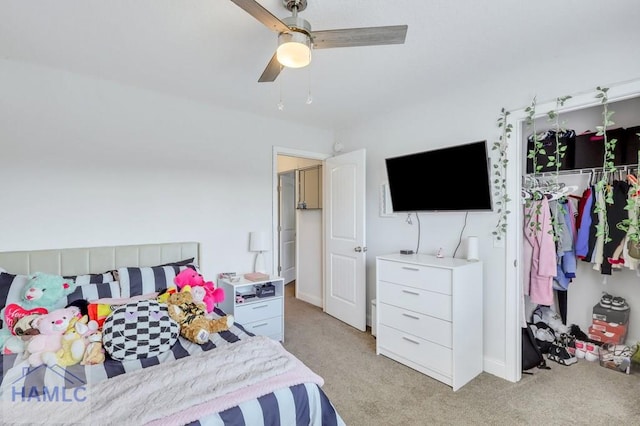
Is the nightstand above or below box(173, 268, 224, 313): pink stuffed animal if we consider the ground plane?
below

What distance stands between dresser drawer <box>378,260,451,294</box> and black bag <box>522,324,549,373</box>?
91cm

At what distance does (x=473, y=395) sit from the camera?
2.19 metres

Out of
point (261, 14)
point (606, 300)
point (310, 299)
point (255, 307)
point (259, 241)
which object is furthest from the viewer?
point (310, 299)

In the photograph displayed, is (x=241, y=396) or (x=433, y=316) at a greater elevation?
(x=241, y=396)

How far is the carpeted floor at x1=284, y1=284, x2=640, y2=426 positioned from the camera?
1.93m

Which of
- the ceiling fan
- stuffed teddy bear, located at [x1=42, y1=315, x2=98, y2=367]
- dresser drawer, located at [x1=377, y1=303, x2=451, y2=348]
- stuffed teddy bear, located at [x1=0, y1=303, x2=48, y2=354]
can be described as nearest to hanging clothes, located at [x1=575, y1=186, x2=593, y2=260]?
dresser drawer, located at [x1=377, y1=303, x2=451, y2=348]

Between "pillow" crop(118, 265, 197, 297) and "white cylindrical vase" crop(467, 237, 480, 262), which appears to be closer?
"pillow" crop(118, 265, 197, 297)

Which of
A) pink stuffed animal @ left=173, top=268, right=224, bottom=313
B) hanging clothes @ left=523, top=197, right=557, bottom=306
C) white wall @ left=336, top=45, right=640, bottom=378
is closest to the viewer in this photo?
white wall @ left=336, top=45, right=640, bottom=378

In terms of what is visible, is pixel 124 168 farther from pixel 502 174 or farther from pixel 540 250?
pixel 540 250

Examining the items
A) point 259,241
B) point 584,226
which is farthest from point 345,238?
point 584,226

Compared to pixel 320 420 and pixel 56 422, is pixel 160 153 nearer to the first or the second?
pixel 56 422

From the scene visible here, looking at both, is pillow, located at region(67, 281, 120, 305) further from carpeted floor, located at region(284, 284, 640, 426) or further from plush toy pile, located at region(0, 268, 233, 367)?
carpeted floor, located at region(284, 284, 640, 426)

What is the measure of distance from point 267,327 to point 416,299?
144 cm

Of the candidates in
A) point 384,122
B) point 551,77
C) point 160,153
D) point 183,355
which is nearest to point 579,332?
point 551,77
